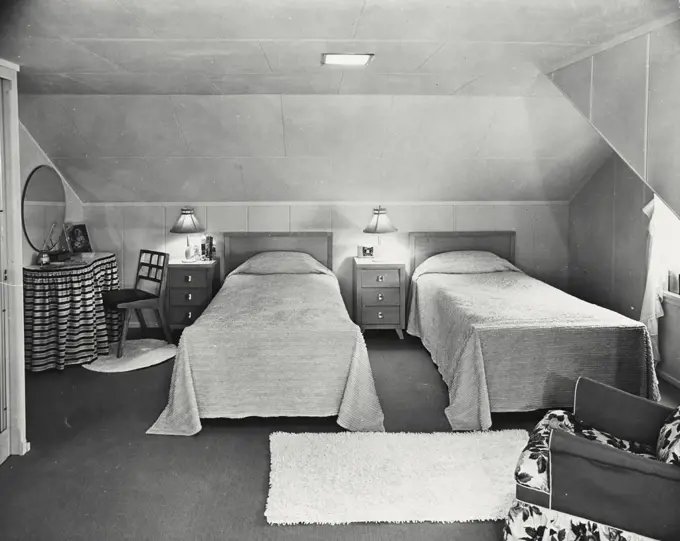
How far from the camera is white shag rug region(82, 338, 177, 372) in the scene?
4.50 meters

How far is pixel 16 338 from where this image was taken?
3043 millimetres

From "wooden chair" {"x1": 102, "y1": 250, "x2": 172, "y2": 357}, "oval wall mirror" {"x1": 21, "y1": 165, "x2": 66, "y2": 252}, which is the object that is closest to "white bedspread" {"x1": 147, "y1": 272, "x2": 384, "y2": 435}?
"wooden chair" {"x1": 102, "y1": 250, "x2": 172, "y2": 357}

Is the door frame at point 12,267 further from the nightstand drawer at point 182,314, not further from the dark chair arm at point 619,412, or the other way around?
the dark chair arm at point 619,412

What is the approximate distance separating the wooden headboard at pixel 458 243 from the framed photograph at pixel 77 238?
2889 mm

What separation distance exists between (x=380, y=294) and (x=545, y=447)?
321 cm

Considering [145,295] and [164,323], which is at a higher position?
[145,295]

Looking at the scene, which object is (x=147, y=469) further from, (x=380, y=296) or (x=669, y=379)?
(x=669, y=379)

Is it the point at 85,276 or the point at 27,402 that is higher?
the point at 85,276

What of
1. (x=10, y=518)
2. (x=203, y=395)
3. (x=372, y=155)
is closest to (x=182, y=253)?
(x=372, y=155)

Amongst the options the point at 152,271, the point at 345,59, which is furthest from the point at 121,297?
the point at 345,59

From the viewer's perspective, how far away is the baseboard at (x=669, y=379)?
163 inches

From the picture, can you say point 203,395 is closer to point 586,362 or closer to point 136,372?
point 136,372

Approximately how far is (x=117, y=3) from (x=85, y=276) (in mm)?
2592

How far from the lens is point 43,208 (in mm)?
4977
